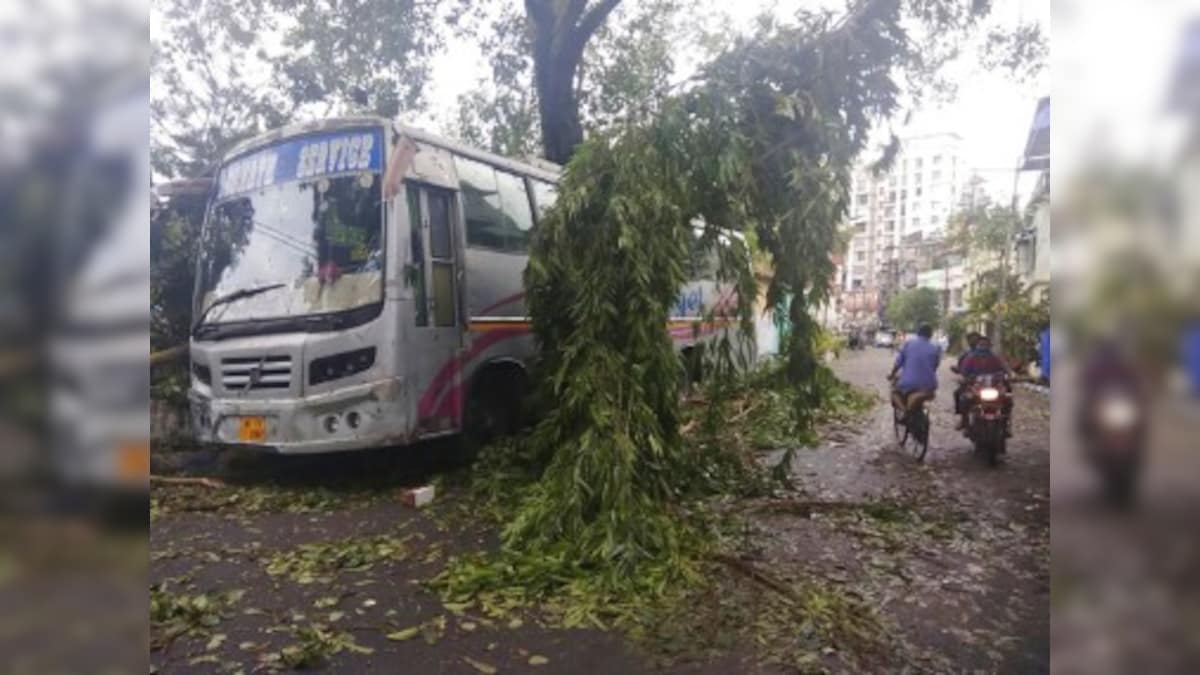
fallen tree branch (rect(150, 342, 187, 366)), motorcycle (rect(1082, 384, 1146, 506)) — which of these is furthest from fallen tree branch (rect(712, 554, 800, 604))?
fallen tree branch (rect(150, 342, 187, 366))

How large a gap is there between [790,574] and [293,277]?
3.96 meters

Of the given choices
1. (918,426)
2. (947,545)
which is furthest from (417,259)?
(918,426)

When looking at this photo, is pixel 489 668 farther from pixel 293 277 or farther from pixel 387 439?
pixel 293 277

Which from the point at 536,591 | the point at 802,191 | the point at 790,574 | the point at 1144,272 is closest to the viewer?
the point at 1144,272

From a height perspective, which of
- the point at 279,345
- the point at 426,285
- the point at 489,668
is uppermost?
the point at 426,285

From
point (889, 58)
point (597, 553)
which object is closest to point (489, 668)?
point (597, 553)

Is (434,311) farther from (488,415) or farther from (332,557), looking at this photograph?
(332,557)

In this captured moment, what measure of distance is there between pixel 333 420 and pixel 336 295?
896mm

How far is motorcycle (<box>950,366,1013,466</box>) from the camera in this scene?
19.8ft

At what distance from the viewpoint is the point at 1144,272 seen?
2.66 feet

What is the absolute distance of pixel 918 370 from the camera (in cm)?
715

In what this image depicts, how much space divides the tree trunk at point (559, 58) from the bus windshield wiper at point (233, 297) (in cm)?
411

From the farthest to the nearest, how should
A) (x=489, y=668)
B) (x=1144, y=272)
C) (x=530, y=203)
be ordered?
(x=530, y=203) < (x=489, y=668) < (x=1144, y=272)

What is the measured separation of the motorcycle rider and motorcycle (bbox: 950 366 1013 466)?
0.10ft
